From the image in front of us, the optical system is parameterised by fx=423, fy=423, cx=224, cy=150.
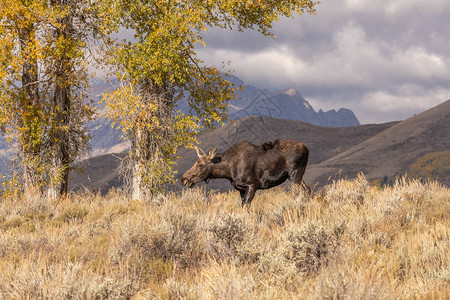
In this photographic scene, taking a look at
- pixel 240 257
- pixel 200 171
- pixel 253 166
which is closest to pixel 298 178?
pixel 253 166

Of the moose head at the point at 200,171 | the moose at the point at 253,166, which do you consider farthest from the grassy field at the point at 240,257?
the moose head at the point at 200,171

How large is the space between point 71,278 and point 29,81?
11843mm

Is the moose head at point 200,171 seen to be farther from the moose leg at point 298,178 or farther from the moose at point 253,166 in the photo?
the moose leg at point 298,178

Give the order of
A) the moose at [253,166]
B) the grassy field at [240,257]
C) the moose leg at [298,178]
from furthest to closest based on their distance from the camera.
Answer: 1. the moose leg at [298,178]
2. the moose at [253,166]
3. the grassy field at [240,257]

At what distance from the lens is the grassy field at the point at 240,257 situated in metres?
4.05

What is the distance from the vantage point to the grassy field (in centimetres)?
405

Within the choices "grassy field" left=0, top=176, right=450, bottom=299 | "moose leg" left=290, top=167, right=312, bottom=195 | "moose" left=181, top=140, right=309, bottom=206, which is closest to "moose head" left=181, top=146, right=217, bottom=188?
"moose" left=181, top=140, right=309, bottom=206

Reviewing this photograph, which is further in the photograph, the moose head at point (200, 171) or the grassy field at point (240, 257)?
the moose head at point (200, 171)

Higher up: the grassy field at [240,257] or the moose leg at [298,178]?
the moose leg at [298,178]

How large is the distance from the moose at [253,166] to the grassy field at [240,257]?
1.72 ft

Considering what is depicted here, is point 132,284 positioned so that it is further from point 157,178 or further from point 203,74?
point 203,74

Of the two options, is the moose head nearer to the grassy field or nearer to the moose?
the moose

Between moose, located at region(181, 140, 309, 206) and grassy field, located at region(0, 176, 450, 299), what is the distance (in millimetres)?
525

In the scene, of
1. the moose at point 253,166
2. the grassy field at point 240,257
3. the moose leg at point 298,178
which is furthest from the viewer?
the moose leg at point 298,178
